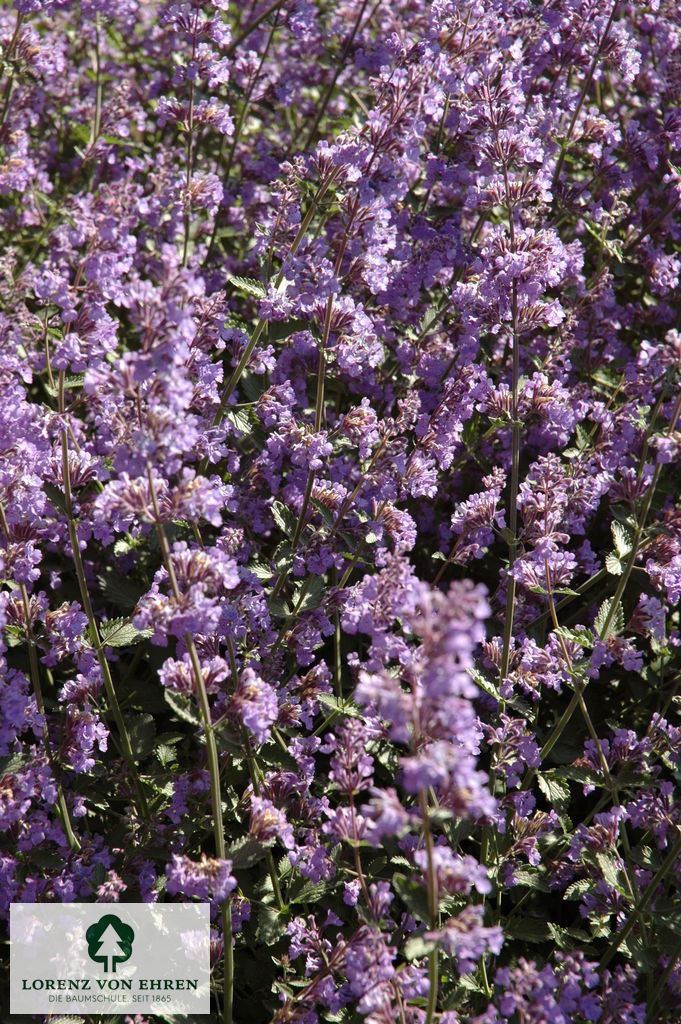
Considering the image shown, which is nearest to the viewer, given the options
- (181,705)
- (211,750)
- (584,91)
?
(211,750)

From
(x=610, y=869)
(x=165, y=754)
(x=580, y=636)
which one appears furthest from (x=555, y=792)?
(x=165, y=754)

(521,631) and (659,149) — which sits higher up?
(659,149)

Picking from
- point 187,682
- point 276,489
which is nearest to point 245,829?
point 187,682

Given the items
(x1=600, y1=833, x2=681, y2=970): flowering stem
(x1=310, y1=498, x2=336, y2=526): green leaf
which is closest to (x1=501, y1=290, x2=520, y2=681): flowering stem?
(x1=310, y1=498, x2=336, y2=526): green leaf

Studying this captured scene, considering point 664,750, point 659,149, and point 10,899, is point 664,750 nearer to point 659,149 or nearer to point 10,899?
point 10,899

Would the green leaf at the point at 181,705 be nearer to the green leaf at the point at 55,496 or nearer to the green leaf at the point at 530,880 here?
the green leaf at the point at 55,496

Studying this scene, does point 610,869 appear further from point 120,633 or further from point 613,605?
point 120,633
